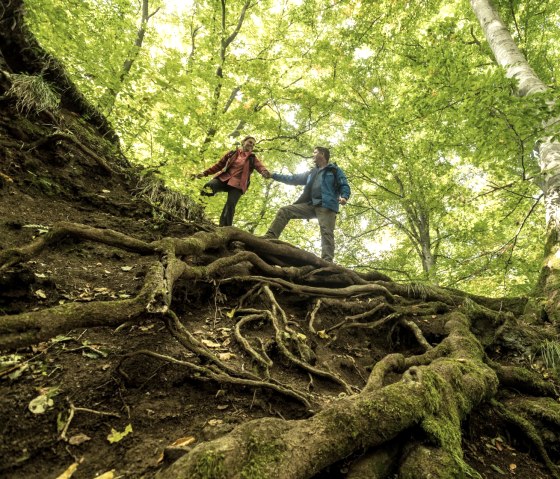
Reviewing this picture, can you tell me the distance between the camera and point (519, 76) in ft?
20.1

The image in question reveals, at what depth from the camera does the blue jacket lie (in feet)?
20.8

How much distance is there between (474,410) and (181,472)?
2.90 meters

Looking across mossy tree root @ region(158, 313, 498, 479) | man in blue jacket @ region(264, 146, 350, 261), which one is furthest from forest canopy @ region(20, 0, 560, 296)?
mossy tree root @ region(158, 313, 498, 479)

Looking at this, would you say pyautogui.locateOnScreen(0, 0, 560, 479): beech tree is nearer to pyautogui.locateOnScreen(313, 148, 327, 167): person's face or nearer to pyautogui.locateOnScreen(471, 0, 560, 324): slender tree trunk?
pyautogui.locateOnScreen(471, 0, 560, 324): slender tree trunk

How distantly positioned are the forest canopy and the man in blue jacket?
157cm

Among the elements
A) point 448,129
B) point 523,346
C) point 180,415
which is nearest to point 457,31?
point 448,129

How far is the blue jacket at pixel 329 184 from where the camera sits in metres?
6.34

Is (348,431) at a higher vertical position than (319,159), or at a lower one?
lower

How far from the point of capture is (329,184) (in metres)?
6.52

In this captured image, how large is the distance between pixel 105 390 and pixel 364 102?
14332 mm

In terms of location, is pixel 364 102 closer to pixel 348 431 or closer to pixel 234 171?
pixel 234 171

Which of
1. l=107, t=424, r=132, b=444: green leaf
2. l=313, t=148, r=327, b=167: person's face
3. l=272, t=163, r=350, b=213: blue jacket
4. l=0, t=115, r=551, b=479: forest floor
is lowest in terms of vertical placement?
l=107, t=424, r=132, b=444: green leaf

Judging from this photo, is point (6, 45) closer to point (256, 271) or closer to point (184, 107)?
point (184, 107)

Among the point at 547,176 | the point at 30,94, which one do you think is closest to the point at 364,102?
the point at 547,176
